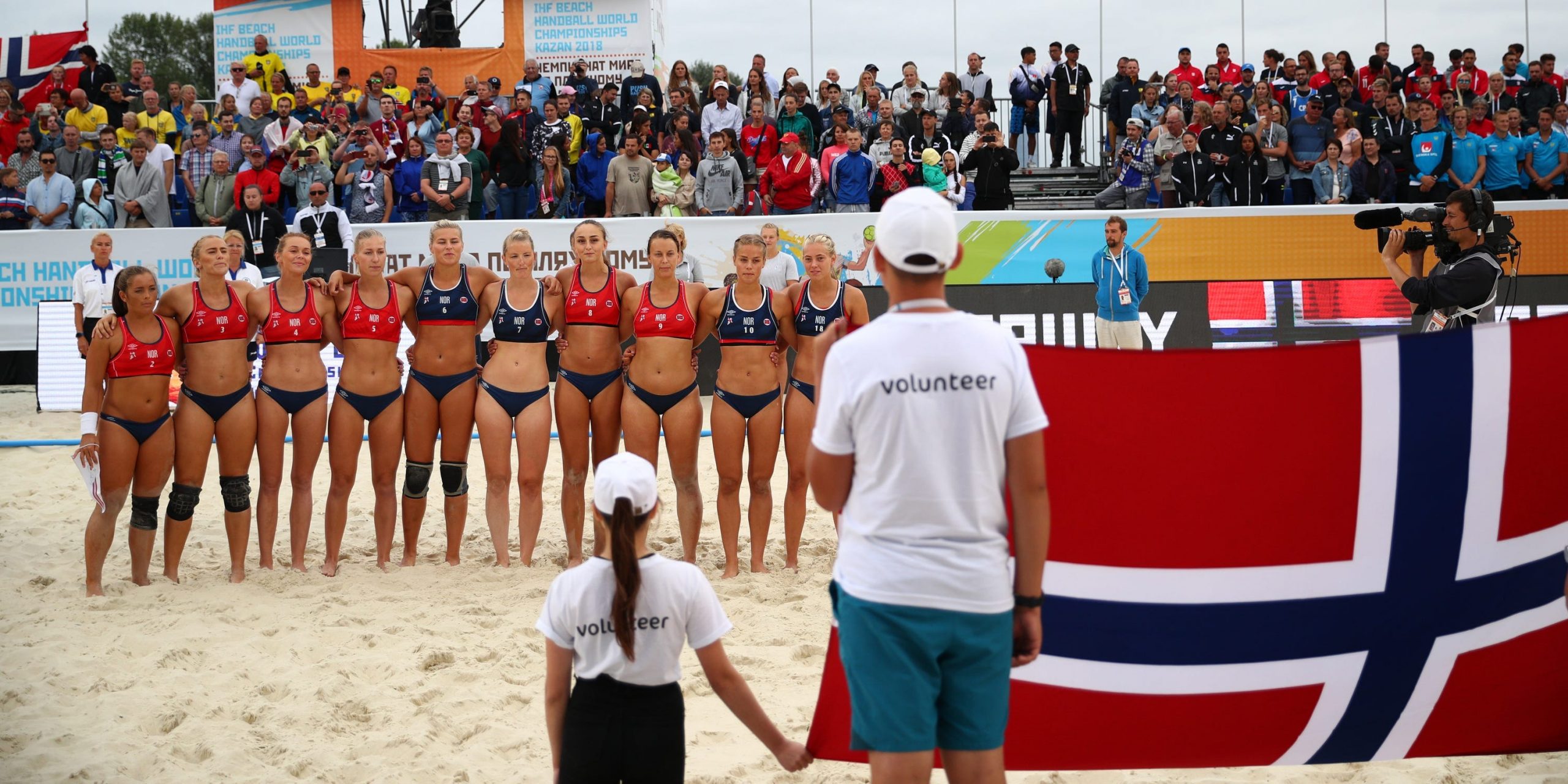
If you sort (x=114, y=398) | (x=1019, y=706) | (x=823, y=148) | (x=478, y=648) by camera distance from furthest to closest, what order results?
(x=823, y=148), (x=114, y=398), (x=478, y=648), (x=1019, y=706)

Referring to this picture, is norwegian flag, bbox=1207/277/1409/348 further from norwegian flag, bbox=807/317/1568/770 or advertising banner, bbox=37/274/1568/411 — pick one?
norwegian flag, bbox=807/317/1568/770

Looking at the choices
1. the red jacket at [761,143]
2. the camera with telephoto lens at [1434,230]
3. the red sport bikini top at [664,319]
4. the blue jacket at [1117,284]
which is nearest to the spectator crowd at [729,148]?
the red jacket at [761,143]

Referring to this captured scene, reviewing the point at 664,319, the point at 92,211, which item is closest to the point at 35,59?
the point at 92,211

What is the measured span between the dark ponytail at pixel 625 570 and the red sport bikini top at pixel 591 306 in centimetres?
395

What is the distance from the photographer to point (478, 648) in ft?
17.4

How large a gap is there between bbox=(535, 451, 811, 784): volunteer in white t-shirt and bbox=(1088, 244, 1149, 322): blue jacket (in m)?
9.16

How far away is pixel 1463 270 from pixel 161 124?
1447 centimetres

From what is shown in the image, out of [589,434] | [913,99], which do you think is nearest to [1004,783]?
[589,434]

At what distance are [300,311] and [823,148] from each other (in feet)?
27.1

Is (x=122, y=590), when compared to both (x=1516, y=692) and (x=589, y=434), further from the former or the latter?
(x=1516, y=692)

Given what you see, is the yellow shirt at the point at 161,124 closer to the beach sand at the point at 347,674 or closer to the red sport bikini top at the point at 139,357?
the beach sand at the point at 347,674

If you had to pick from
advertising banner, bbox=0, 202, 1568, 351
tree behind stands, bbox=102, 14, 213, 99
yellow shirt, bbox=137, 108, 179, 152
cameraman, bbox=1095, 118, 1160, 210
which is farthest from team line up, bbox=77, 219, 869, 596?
tree behind stands, bbox=102, 14, 213, 99

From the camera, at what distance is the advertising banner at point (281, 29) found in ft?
59.2

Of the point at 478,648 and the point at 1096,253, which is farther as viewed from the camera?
the point at 1096,253
